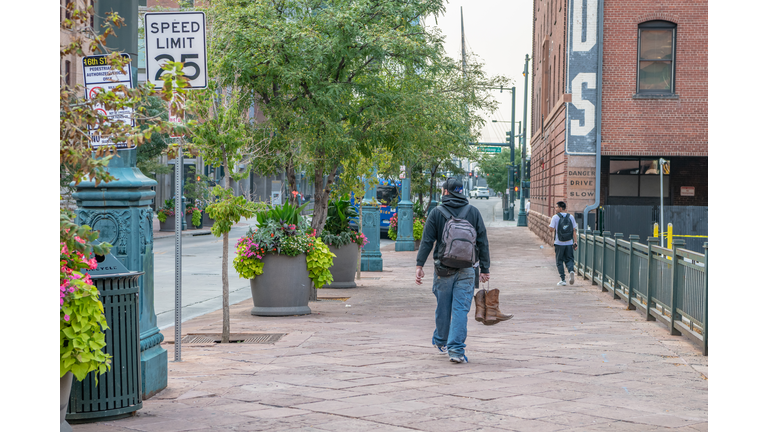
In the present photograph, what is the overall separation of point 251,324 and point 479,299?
11.9 ft

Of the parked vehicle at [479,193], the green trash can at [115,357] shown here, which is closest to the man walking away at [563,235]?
the green trash can at [115,357]

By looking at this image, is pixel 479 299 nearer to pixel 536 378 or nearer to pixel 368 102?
pixel 536 378

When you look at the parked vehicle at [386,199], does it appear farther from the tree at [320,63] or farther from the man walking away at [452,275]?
the man walking away at [452,275]

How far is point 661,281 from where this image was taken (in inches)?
409

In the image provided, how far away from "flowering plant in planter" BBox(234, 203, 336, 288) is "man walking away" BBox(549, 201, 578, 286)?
20.0 feet

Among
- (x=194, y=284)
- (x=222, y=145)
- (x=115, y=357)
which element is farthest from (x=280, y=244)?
(x=194, y=284)

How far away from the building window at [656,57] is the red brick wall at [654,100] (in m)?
0.19

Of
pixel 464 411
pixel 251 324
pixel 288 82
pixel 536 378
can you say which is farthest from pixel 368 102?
pixel 464 411

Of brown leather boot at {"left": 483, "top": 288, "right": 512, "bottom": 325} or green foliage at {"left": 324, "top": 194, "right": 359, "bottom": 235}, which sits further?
green foliage at {"left": 324, "top": 194, "right": 359, "bottom": 235}

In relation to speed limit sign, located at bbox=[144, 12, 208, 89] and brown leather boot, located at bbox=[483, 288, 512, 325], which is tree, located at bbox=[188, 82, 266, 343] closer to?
speed limit sign, located at bbox=[144, 12, 208, 89]

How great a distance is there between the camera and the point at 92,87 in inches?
227

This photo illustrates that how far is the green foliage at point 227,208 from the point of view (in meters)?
9.07

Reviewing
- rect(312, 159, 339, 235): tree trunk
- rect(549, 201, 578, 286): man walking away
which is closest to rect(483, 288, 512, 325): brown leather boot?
rect(312, 159, 339, 235): tree trunk

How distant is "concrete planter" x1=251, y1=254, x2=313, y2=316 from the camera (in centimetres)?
1111
